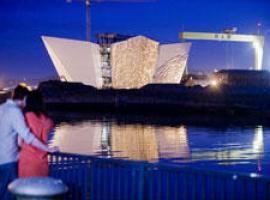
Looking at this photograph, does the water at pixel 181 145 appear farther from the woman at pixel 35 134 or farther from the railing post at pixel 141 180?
the woman at pixel 35 134

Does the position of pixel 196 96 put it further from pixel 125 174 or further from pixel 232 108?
pixel 125 174

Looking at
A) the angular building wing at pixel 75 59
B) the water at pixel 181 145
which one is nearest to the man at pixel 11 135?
the water at pixel 181 145

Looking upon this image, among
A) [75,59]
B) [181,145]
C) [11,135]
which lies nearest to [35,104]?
[11,135]

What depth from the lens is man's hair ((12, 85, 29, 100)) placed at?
16.6 feet

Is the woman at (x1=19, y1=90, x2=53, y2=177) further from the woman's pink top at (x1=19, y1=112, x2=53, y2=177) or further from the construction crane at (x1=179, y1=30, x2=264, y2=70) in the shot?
the construction crane at (x1=179, y1=30, x2=264, y2=70)

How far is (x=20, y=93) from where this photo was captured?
16.6ft

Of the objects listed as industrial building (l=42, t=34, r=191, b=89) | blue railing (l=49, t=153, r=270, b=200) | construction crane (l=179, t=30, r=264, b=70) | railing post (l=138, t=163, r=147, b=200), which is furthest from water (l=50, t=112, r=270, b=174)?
construction crane (l=179, t=30, r=264, b=70)

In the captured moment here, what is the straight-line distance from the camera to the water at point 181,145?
1362 centimetres

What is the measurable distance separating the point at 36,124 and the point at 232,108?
37.0 meters

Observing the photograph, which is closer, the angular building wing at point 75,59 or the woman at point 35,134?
the woman at point 35,134

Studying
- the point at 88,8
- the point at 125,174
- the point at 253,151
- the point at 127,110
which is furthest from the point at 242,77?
the point at 125,174

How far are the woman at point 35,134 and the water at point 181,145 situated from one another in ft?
23.7

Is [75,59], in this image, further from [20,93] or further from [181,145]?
[20,93]

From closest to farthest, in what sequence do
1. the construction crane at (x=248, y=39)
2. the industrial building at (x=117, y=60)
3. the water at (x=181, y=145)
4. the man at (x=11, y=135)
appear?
the man at (x=11, y=135)
the water at (x=181, y=145)
the industrial building at (x=117, y=60)
the construction crane at (x=248, y=39)
